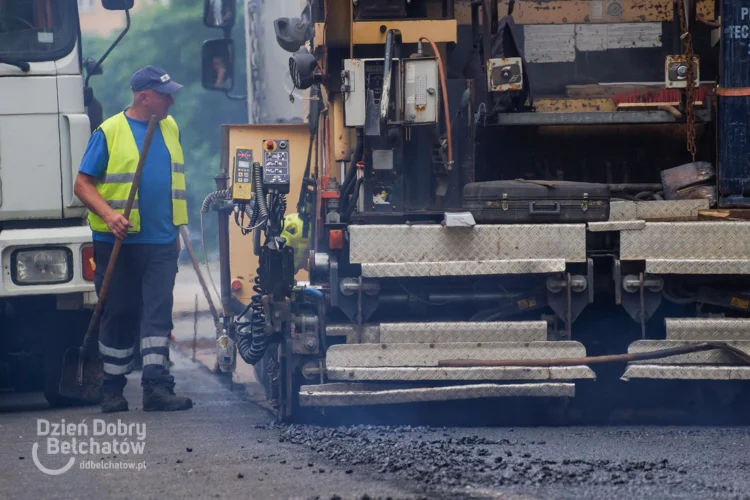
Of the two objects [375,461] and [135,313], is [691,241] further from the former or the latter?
[135,313]

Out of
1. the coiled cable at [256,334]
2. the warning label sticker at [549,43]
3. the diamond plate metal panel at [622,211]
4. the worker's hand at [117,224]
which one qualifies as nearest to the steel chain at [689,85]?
the diamond plate metal panel at [622,211]

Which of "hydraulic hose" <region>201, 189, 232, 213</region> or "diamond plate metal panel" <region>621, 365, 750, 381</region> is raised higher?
"hydraulic hose" <region>201, 189, 232, 213</region>

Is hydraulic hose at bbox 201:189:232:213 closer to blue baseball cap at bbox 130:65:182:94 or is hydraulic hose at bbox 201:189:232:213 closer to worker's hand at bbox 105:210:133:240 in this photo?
blue baseball cap at bbox 130:65:182:94

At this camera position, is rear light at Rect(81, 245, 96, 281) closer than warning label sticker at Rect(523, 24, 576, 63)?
Yes

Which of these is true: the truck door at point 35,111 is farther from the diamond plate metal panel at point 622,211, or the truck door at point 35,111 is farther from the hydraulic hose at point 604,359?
the diamond plate metal panel at point 622,211

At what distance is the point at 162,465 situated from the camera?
488 cm

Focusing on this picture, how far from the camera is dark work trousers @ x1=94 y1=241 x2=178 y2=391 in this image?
6.63 meters

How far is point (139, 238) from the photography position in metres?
6.64

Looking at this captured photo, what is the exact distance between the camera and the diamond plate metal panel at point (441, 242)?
5.78 meters

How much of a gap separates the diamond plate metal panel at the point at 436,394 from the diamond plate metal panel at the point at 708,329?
57 cm

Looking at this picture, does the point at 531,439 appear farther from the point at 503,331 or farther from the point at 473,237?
the point at 473,237

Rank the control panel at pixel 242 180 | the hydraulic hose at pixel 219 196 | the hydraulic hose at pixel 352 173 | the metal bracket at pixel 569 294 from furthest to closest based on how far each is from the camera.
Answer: the hydraulic hose at pixel 219 196
the control panel at pixel 242 180
the hydraulic hose at pixel 352 173
the metal bracket at pixel 569 294

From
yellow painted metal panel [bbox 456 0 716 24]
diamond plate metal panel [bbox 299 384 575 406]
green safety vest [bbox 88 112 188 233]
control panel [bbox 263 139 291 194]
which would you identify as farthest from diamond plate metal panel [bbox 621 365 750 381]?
green safety vest [bbox 88 112 188 233]

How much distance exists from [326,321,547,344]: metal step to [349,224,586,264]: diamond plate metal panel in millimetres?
305
